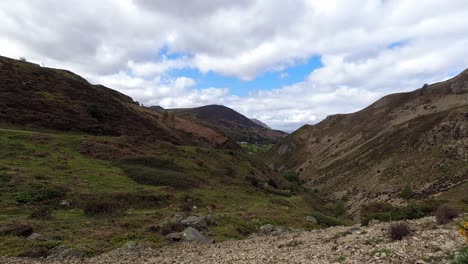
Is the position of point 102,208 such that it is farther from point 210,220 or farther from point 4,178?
point 4,178

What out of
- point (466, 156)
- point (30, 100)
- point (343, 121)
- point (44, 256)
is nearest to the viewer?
point (44, 256)

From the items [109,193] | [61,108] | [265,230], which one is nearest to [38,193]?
[109,193]

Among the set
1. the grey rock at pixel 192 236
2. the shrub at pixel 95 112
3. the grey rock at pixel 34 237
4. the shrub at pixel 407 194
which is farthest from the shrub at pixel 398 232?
the shrub at pixel 95 112

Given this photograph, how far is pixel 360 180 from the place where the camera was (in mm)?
88250

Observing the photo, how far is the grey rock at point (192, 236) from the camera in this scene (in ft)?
85.4

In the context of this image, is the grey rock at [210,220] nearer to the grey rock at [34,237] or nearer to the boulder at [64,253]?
the boulder at [64,253]

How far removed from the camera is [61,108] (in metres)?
74.8

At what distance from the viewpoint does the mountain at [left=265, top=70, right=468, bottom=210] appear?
66688 mm

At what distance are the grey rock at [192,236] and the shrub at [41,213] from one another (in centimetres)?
1335

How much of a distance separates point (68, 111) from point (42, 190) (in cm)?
4339

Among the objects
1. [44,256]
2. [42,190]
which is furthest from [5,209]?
[44,256]

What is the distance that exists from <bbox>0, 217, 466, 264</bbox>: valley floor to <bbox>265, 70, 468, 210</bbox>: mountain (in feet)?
101

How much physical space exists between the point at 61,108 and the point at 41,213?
4952 centimetres

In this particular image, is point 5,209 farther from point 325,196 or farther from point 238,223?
point 325,196
